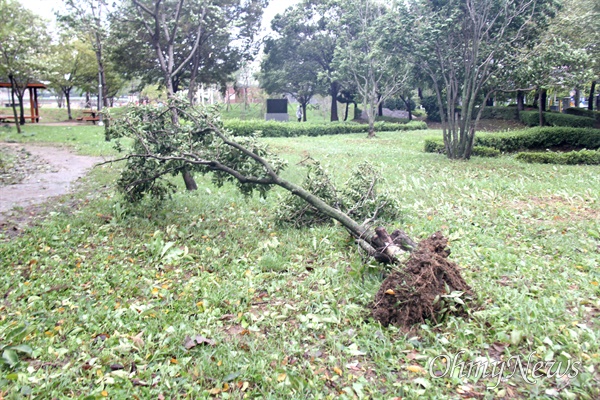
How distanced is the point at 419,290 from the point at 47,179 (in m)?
8.08

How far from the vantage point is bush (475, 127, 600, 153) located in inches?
519

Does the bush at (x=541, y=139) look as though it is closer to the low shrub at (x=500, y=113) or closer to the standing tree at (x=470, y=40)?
the standing tree at (x=470, y=40)

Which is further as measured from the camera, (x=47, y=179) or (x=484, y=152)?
(x=484, y=152)

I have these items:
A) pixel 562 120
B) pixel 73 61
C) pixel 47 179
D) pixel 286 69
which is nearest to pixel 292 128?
pixel 286 69

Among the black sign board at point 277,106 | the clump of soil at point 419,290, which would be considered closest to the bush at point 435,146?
the clump of soil at point 419,290

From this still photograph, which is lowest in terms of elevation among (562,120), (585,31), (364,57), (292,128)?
(292,128)

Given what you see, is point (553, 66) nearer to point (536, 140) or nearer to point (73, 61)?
point (536, 140)

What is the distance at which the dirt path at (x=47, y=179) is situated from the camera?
267 inches

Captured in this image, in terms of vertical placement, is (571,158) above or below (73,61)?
below

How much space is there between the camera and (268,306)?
10.7 feet

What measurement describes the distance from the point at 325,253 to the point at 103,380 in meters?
2.26

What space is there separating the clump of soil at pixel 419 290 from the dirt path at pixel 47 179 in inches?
198

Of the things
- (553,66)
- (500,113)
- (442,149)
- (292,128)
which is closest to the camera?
(553,66)

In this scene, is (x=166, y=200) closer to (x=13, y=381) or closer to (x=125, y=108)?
(x=125, y=108)
